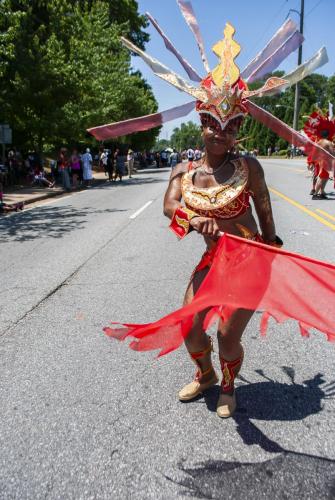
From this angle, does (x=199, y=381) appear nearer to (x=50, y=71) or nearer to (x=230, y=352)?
(x=230, y=352)

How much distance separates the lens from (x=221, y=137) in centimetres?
287

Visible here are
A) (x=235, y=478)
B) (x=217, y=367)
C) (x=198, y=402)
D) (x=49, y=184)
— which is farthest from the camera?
(x=49, y=184)

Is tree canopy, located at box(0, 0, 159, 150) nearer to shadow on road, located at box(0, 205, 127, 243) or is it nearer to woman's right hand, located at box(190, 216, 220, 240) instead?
shadow on road, located at box(0, 205, 127, 243)

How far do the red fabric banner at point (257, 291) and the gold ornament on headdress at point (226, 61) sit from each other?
3.05 feet

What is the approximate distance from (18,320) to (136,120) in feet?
8.39

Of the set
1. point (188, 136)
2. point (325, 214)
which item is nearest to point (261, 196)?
point (325, 214)

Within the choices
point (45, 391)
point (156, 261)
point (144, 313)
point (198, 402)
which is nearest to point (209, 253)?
point (198, 402)

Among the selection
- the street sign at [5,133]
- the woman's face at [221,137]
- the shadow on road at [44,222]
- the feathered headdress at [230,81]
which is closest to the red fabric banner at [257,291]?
the woman's face at [221,137]

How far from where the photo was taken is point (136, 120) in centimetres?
318

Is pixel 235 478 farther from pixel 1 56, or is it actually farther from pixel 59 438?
pixel 1 56

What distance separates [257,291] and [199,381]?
969mm

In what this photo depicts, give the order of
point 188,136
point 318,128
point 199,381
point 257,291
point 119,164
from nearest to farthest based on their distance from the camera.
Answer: point 257,291, point 199,381, point 318,128, point 119,164, point 188,136

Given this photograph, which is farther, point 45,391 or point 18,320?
point 18,320

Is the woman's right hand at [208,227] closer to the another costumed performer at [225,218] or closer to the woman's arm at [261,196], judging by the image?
the another costumed performer at [225,218]
